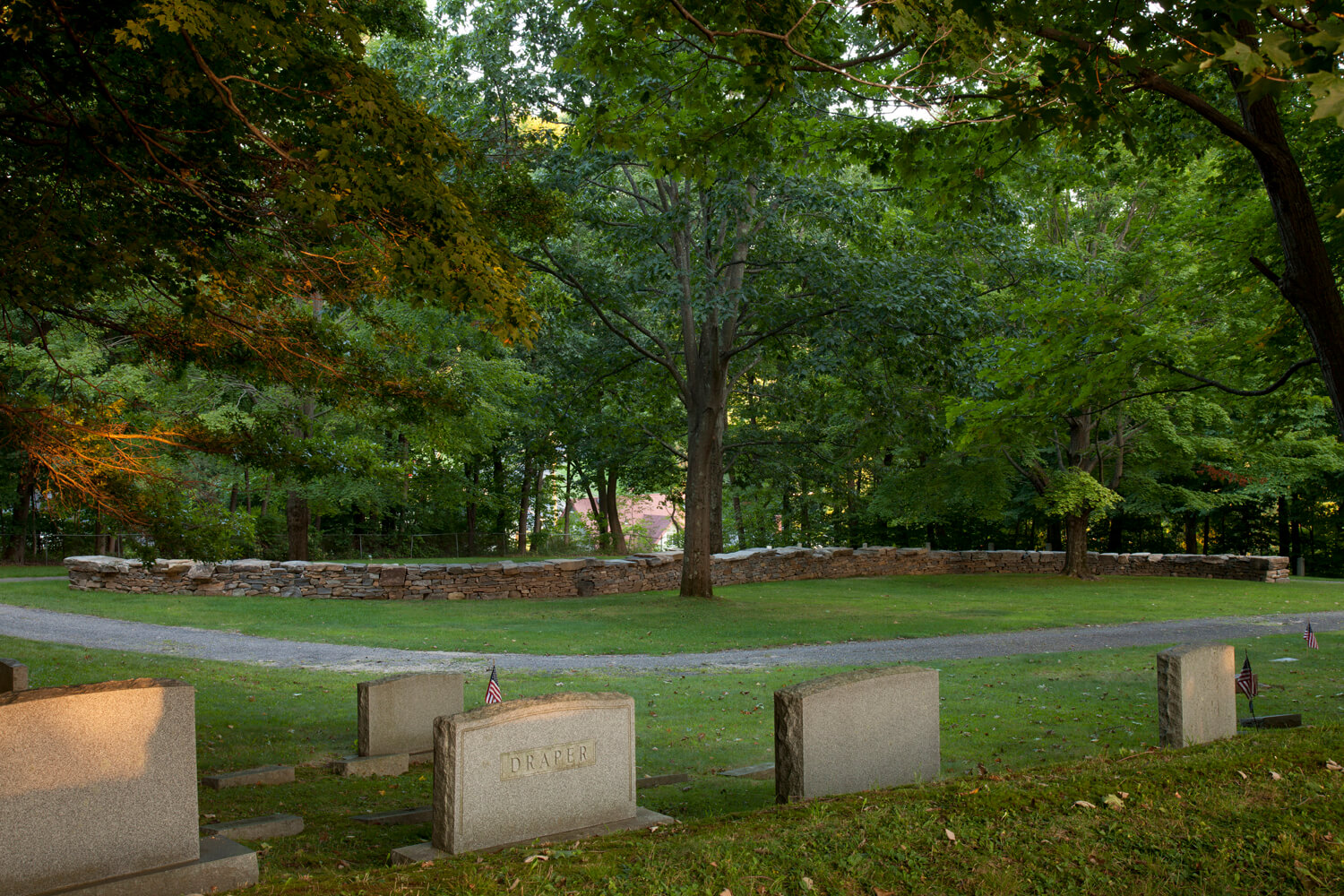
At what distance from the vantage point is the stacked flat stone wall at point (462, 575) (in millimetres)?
20906

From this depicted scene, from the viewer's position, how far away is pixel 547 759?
5152 millimetres

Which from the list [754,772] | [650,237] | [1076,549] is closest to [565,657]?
[754,772]

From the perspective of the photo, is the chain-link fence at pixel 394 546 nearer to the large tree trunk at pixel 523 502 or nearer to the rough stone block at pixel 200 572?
the large tree trunk at pixel 523 502

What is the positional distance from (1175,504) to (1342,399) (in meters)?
26.9

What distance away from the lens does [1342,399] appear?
7.45 metres

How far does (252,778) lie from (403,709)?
121 cm

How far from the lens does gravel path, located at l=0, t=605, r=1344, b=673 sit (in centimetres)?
1343

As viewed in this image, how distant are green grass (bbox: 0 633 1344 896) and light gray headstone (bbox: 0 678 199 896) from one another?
2.04ft

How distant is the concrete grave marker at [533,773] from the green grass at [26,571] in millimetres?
23676

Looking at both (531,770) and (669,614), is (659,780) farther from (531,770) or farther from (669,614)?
(669,614)

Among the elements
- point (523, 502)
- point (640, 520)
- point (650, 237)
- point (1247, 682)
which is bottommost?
point (640, 520)

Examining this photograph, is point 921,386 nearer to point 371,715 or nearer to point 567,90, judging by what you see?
point 567,90

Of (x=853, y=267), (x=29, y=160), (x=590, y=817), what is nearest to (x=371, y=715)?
(x=590, y=817)

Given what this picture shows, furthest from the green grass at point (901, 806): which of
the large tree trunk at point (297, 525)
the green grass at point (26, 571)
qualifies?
the green grass at point (26, 571)
